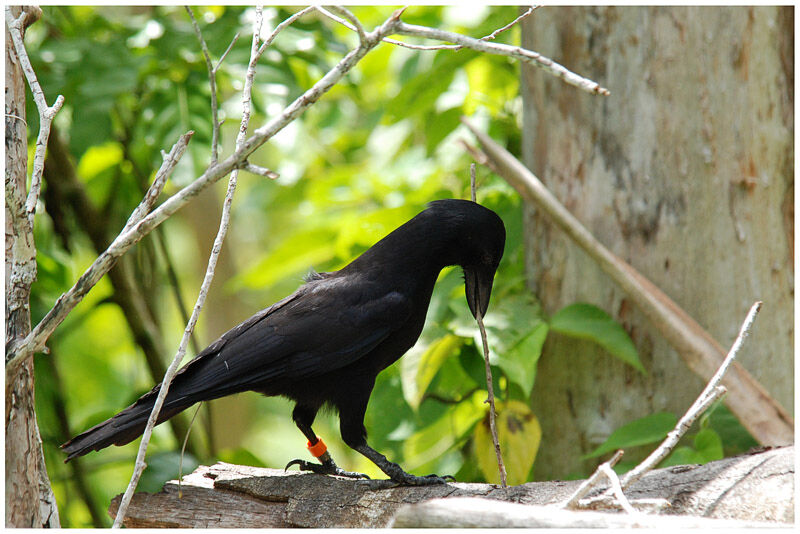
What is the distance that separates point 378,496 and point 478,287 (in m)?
0.80

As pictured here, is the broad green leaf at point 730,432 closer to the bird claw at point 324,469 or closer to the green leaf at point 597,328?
the green leaf at point 597,328

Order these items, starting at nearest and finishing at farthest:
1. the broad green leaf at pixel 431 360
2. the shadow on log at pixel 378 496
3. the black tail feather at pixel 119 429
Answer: the shadow on log at pixel 378 496 → the black tail feather at pixel 119 429 → the broad green leaf at pixel 431 360

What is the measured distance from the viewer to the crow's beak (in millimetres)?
2600

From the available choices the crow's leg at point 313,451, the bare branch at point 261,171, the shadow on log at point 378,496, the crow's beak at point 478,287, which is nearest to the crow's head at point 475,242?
the crow's beak at point 478,287

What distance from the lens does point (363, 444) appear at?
8.48 feet

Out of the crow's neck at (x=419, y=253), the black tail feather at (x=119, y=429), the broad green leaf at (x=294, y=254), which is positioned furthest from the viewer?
the broad green leaf at (x=294, y=254)

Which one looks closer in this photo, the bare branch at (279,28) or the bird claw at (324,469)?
the bare branch at (279,28)

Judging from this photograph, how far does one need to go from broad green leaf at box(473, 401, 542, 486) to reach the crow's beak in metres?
0.67

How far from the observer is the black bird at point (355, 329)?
8.10 ft

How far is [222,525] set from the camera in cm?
227

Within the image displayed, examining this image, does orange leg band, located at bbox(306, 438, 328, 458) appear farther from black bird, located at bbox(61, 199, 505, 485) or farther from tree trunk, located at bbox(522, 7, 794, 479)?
tree trunk, located at bbox(522, 7, 794, 479)

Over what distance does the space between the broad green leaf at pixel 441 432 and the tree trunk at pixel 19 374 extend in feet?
5.88

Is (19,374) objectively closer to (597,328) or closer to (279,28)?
(279,28)

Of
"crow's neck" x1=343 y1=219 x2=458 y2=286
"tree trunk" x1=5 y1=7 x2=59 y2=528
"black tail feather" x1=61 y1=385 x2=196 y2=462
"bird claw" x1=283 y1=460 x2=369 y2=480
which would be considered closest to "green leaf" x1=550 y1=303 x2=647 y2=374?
"crow's neck" x1=343 y1=219 x2=458 y2=286
